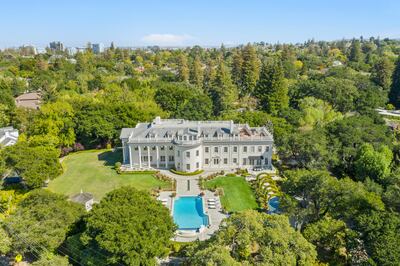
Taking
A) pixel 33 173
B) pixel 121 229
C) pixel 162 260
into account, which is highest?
pixel 121 229

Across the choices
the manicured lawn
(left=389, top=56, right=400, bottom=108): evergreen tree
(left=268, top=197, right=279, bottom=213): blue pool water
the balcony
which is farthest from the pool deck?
(left=389, top=56, right=400, bottom=108): evergreen tree

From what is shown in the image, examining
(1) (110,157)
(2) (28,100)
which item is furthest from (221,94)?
(2) (28,100)

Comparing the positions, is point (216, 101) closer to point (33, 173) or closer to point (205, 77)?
point (205, 77)

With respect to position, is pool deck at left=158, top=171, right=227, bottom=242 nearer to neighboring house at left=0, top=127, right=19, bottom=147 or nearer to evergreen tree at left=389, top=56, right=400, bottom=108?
neighboring house at left=0, top=127, right=19, bottom=147

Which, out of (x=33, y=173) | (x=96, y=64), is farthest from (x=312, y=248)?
(x=96, y=64)

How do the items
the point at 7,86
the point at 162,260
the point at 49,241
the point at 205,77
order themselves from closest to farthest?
1. the point at 49,241
2. the point at 162,260
3. the point at 7,86
4. the point at 205,77

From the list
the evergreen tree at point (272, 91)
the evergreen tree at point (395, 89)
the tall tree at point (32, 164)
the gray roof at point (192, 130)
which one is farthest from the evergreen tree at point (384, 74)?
the tall tree at point (32, 164)

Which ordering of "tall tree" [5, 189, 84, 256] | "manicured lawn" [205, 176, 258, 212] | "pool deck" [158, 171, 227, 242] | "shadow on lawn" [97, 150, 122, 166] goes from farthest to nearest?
"shadow on lawn" [97, 150, 122, 166] → "manicured lawn" [205, 176, 258, 212] → "pool deck" [158, 171, 227, 242] → "tall tree" [5, 189, 84, 256]
